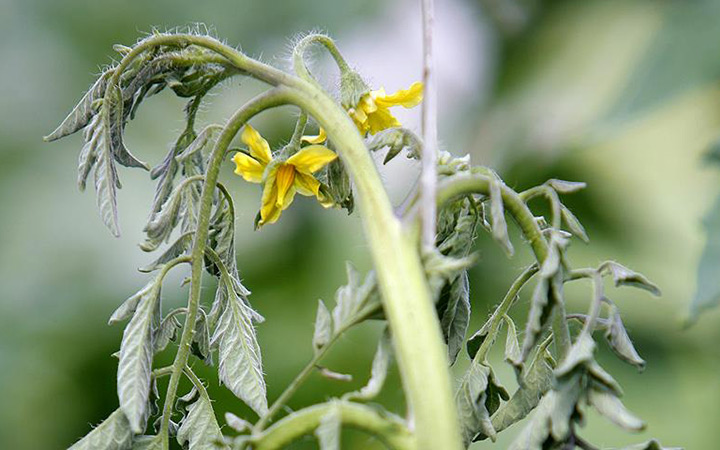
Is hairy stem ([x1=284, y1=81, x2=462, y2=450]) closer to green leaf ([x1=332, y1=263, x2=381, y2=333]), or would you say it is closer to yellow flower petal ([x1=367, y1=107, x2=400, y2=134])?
green leaf ([x1=332, y1=263, x2=381, y2=333])

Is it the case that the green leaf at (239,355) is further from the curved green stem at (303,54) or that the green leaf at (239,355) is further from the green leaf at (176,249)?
the curved green stem at (303,54)

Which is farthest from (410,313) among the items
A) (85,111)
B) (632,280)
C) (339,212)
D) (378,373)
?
(339,212)

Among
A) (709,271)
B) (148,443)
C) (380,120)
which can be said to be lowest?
(148,443)

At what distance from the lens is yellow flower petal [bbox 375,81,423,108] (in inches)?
23.6

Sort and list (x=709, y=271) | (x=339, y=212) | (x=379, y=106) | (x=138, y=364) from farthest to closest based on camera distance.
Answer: (x=339, y=212) < (x=379, y=106) < (x=138, y=364) < (x=709, y=271)

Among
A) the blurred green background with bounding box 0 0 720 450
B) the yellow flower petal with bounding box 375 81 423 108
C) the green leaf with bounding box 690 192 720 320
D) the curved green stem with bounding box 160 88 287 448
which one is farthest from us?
the blurred green background with bounding box 0 0 720 450

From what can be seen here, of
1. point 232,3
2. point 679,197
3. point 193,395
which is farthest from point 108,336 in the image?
point 193,395

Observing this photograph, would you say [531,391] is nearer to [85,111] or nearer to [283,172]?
[283,172]

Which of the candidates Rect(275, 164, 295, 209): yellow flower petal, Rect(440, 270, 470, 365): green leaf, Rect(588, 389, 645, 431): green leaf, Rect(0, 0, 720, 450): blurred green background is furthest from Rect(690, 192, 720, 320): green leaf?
Rect(0, 0, 720, 450): blurred green background

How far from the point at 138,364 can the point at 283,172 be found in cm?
15

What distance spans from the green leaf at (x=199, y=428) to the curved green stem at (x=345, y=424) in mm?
123

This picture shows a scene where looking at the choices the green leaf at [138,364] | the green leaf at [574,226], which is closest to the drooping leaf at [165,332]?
the green leaf at [138,364]

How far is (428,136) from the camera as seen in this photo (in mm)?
446

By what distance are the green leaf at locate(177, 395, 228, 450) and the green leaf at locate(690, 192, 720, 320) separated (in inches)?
11.5
